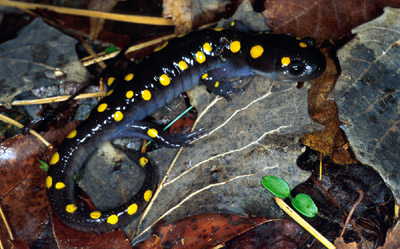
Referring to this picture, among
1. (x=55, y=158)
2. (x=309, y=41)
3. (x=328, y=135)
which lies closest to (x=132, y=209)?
(x=55, y=158)

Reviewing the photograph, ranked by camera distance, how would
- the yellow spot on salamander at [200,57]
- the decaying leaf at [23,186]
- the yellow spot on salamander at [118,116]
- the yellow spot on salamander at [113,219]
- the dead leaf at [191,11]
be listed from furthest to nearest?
the dead leaf at [191,11] < the yellow spot on salamander at [200,57] < the yellow spot on salamander at [118,116] < the decaying leaf at [23,186] < the yellow spot on salamander at [113,219]

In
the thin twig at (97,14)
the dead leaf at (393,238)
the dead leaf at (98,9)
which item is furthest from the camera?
the dead leaf at (98,9)

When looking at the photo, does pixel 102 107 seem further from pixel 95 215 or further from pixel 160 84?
pixel 95 215

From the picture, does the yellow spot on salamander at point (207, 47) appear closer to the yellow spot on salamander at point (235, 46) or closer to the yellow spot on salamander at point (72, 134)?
the yellow spot on salamander at point (235, 46)

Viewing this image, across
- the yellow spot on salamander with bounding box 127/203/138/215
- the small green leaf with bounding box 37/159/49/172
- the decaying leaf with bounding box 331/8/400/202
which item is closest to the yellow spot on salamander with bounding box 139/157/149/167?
the yellow spot on salamander with bounding box 127/203/138/215

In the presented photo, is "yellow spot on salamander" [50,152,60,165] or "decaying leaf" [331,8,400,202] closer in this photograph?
"decaying leaf" [331,8,400,202]

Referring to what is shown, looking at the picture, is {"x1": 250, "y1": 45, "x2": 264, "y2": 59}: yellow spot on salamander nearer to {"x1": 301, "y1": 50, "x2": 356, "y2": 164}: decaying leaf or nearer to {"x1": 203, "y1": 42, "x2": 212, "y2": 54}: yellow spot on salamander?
{"x1": 203, "y1": 42, "x2": 212, "y2": 54}: yellow spot on salamander

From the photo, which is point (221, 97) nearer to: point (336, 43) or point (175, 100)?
point (175, 100)

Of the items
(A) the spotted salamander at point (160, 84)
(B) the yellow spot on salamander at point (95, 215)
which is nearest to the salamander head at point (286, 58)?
(A) the spotted salamander at point (160, 84)
